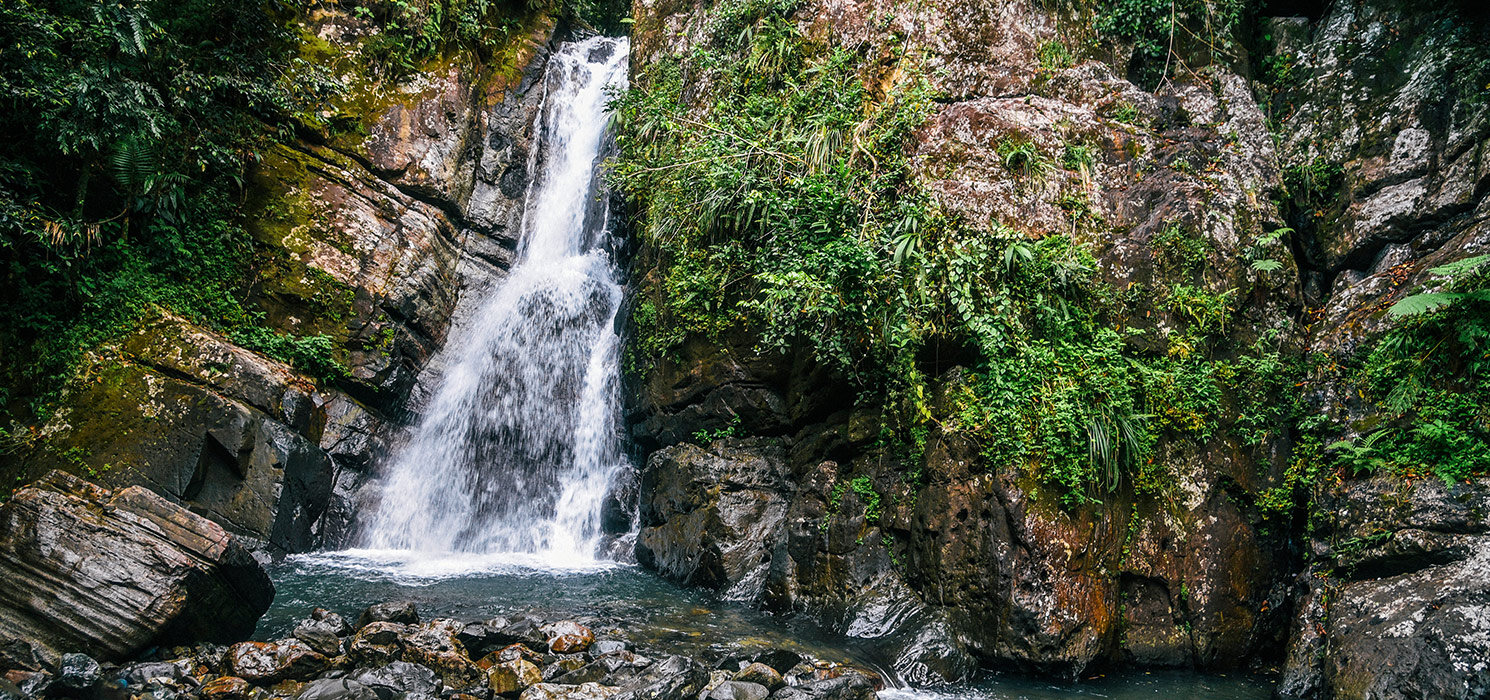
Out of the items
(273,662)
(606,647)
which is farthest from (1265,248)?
(273,662)

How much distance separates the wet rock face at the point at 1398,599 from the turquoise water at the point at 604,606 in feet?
2.86

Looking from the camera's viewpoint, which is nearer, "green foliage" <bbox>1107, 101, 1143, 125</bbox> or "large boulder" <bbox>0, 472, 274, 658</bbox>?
"large boulder" <bbox>0, 472, 274, 658</bbox>

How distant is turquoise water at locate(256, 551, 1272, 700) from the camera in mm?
5754

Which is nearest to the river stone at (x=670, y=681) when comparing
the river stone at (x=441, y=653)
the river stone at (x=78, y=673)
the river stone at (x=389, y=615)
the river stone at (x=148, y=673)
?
the river stone at (x=441, y=653)

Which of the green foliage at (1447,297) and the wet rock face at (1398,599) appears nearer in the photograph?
the wet rock face at (1398,599)

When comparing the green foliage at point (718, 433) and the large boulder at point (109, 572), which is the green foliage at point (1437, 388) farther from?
the large boulder at point (109, 572)

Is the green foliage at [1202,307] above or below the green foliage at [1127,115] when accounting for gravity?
below

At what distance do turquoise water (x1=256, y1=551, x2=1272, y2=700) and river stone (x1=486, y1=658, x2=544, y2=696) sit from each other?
1124mm

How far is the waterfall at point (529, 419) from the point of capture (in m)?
9.95

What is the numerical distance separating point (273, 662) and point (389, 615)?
90cm

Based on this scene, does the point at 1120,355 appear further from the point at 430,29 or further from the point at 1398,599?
the point at 430,29

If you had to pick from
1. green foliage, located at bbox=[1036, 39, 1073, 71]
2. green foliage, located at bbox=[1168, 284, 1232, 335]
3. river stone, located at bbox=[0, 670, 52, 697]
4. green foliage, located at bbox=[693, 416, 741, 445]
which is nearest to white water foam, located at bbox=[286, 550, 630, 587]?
green foliage, located at bbox=[693, 416, 741, 445]

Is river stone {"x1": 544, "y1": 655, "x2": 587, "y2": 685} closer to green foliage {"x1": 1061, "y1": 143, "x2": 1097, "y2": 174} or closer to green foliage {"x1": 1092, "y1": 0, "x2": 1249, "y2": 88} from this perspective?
green foliage {"x1": 1061, "y1": 143, "x2": 1097, "y2": 174}

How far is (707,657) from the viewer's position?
18.9 ft
